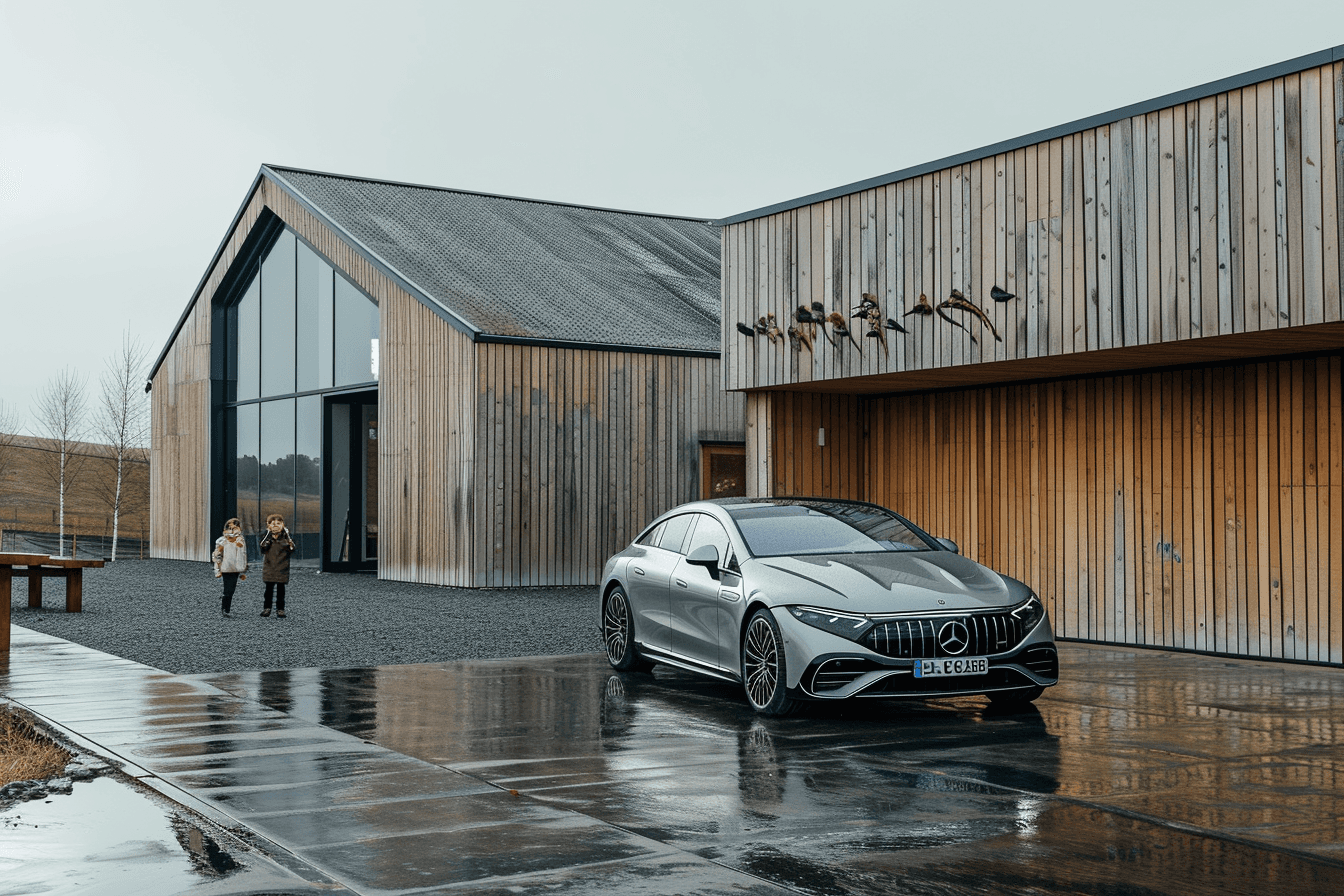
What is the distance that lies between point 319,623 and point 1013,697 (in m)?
9.27

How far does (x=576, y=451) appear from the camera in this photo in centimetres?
2289

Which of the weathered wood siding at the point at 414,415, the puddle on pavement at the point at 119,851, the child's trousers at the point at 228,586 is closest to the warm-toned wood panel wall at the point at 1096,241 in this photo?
the child's trousers at the point at 228,586

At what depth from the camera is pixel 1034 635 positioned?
29.4 ft

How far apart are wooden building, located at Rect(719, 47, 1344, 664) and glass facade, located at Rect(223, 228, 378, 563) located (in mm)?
11642

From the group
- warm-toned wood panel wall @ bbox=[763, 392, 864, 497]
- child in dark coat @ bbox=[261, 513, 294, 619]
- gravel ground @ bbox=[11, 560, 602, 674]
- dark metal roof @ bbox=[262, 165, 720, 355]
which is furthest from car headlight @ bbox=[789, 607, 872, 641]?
Result: dark metal roof @ bbox=[262, 165, 720, 355]

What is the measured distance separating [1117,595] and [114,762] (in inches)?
375

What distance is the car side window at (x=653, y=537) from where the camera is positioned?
1127 centimetres

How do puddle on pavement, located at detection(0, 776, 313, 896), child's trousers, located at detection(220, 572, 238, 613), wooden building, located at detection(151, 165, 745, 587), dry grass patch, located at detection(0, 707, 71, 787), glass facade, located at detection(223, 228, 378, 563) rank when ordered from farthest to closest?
glass facade, located at detection(223, 228, 378, 563) → wooden building, located at detection(151, 165, 745, 587) → child's trousers, located at detection(220, 572, 238, 613) → dry grass patch, located at detection(0, 707, 71, 787) → puddle on pavement, located at detection(0, 776, 313, 896)

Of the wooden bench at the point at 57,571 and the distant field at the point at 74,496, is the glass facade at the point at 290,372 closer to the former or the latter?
the wooden bench at the point at 57,571

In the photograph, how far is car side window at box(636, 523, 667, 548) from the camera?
1127cm

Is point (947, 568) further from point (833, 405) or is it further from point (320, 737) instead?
point (833, 405)

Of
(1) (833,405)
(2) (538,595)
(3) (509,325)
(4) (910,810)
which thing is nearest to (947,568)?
(4) (910,810)

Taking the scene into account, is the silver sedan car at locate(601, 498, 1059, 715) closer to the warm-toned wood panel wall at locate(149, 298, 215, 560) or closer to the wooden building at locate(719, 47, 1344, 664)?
the wooden building at locate(719, 47, 1344, 664)

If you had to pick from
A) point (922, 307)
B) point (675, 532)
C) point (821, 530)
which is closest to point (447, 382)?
point (922, 307)
